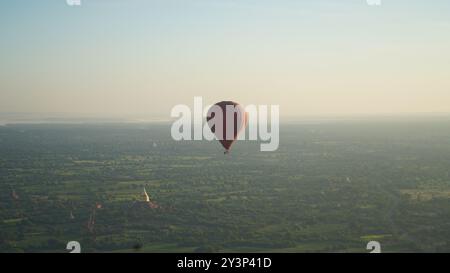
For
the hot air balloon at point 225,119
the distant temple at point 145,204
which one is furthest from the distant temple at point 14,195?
the hot air balloon at point 225,119

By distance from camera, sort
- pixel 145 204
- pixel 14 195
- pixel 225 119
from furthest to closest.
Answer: pixel 14 195
pixel 145 204
pixel 225 119

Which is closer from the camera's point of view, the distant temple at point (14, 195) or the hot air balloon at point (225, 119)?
the hot air balloon at point (225, 119)

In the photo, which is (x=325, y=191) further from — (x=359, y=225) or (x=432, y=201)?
(x=359, y=225)

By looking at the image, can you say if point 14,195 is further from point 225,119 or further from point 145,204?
point 225,119

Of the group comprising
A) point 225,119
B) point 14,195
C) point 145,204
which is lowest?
point 145,204

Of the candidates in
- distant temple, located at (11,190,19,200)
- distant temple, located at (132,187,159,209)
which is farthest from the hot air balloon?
distant temple, located at (11,190,19,200)

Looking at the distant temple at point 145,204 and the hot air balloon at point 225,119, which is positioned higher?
the hot air balloon at point 225,119

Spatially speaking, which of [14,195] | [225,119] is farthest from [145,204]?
[225,119]

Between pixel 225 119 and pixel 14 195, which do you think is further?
pixel 14 195

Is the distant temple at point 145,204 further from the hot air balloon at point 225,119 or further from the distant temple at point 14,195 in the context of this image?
the hot air balloon at point 225,119
